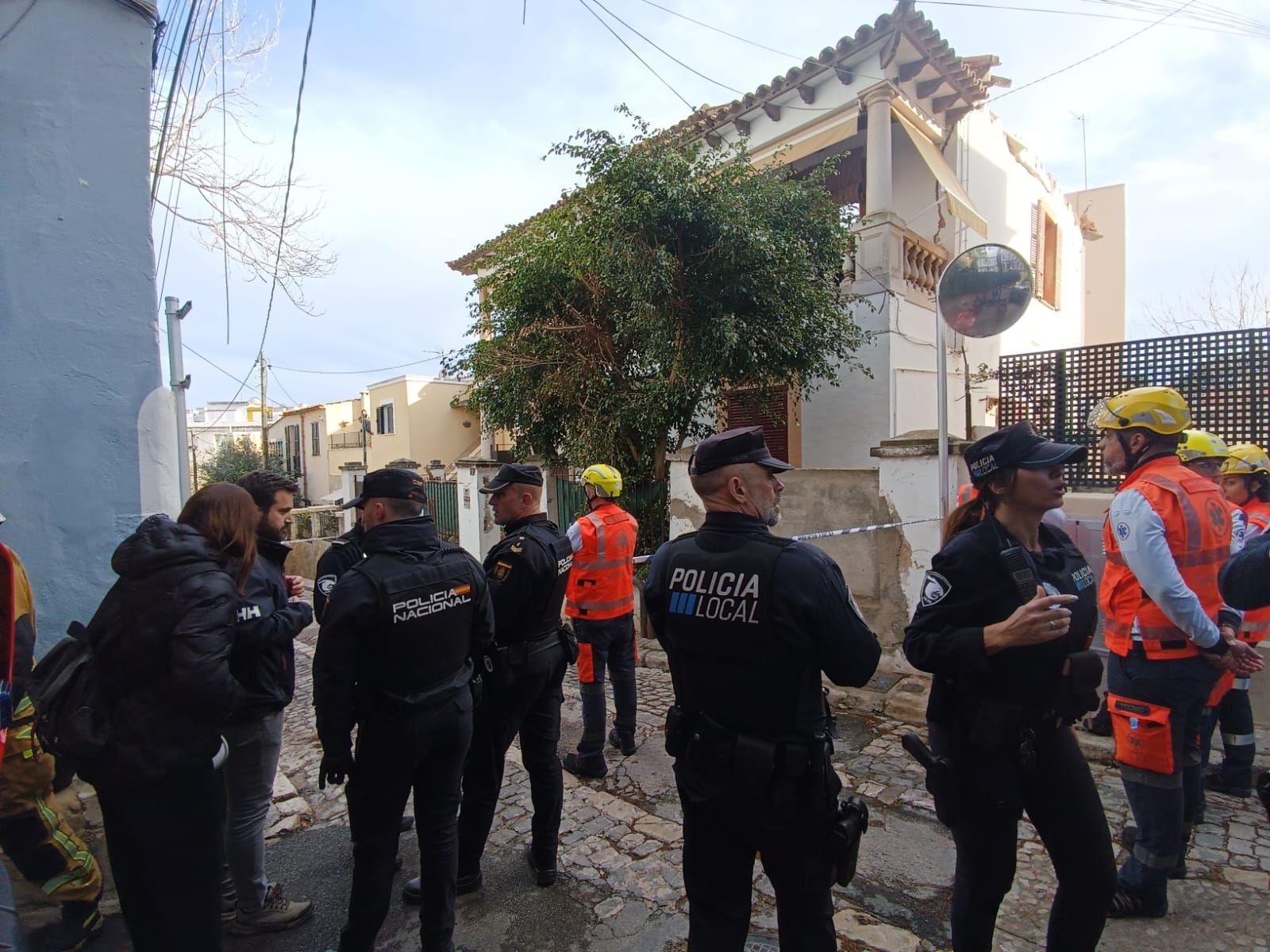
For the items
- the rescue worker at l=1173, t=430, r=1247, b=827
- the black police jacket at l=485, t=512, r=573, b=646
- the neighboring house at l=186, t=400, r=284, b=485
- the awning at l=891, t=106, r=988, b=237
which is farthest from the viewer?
the neighboring house at l=186, t=400, r=284, b=485

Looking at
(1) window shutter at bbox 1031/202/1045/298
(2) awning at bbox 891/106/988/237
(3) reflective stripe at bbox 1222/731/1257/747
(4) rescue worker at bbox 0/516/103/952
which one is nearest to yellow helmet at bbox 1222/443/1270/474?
(3) reflective stripe at bbox 1222/731/1257/747

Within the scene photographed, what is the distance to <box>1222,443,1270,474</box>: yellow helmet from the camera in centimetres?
399

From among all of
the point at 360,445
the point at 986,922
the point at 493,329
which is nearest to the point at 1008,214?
the point at 493,329

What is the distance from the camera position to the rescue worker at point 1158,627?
265 cm

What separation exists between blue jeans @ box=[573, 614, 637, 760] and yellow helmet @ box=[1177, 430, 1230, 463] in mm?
3379

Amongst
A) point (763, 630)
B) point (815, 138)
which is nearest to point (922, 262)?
point (815, 138)

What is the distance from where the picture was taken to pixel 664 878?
10.1 feet

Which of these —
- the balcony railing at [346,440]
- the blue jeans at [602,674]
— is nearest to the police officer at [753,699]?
the blue jeans at [602,674]

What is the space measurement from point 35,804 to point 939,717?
3446 millimetres

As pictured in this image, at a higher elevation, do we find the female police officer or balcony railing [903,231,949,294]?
balcony railing [903,231,949,294]

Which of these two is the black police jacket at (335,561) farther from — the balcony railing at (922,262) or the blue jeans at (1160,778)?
the balcony railing at (922,262)

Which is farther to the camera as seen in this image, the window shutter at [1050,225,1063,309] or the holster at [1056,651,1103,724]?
the window shutter at [1050,225,1063,309]

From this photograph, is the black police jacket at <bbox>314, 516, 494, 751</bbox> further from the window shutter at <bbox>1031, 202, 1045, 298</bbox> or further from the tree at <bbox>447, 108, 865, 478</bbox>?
the window shutter at <bbox>1031, 202, 1045, 298</bbox>

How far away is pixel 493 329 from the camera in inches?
363
